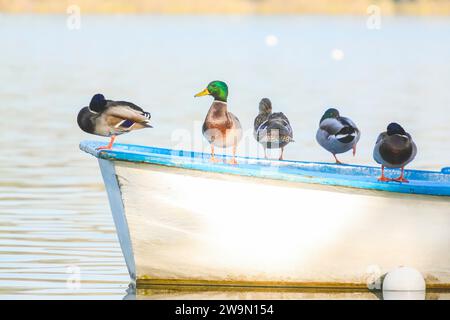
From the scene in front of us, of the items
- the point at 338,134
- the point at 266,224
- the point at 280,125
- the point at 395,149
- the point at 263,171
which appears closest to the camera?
the point at 263,171

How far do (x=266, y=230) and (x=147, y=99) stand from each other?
20056 millimetres

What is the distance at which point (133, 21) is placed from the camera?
308 feet

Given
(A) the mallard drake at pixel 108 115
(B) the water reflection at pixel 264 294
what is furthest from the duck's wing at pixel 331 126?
(A) the mallard drake at pixel 108 115

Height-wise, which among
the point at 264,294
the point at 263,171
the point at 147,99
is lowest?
the point at 264,294

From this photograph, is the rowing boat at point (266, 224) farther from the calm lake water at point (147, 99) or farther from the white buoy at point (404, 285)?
the calm lake water at point (147, 99)

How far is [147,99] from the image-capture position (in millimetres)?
31969

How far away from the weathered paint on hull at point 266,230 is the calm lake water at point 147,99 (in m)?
0.23

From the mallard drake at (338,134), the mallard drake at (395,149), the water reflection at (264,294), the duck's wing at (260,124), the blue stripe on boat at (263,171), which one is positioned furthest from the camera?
the mallard drake at (338,134)

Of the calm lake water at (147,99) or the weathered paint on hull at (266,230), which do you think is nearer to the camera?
the weathered paint on hull at (266,230)

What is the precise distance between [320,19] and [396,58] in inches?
1996

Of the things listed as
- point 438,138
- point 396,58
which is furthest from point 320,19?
point 438,138

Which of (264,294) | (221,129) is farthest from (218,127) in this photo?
(264,294)

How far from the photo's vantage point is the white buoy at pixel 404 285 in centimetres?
1218

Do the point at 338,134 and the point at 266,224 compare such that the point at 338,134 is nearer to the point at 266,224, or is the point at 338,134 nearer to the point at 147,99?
the point at 266,224
